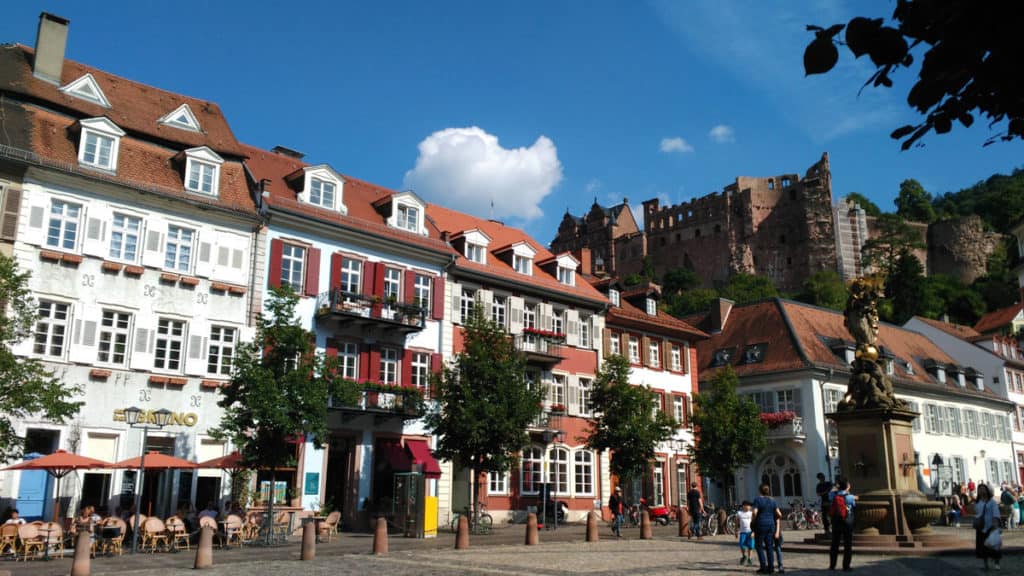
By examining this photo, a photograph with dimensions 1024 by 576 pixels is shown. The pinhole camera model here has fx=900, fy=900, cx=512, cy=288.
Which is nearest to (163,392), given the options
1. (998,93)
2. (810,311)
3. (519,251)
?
(519,251)

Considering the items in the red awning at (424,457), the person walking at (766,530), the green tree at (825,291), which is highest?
the green tree at (825,291)

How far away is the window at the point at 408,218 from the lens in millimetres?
34656

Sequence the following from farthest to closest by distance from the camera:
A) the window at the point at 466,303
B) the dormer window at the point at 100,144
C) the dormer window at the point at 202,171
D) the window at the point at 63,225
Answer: the window at the point at 466,303, the dormer window at the point at 202,171, the dormer window at the point at 100,144, the window at the point at 63,225

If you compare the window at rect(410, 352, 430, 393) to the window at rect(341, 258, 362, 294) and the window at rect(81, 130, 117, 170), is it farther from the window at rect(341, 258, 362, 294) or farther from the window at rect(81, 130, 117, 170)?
the window at rect(81, 130, 117, 170)

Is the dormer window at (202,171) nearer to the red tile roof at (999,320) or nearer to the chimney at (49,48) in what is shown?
the chimney at (49,48)

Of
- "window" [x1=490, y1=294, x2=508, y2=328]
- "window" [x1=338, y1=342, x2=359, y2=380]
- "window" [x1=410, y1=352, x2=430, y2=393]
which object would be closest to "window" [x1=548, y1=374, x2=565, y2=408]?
"window" [x1=490, y1=294, x2=508, y2=328]

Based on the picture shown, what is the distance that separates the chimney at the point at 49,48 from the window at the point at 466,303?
15927 mm

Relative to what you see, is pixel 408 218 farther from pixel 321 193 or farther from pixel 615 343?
pixel 615 343

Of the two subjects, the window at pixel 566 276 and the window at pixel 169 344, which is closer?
the window at pixel 169 344

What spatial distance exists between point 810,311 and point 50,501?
4213cm

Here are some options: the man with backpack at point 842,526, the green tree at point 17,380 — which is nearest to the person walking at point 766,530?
the man with backpack at point 842,526

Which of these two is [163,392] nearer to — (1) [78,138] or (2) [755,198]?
(1) [78,138]

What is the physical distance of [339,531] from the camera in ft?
96.9

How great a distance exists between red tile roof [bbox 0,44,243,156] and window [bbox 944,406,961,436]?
43.2m
